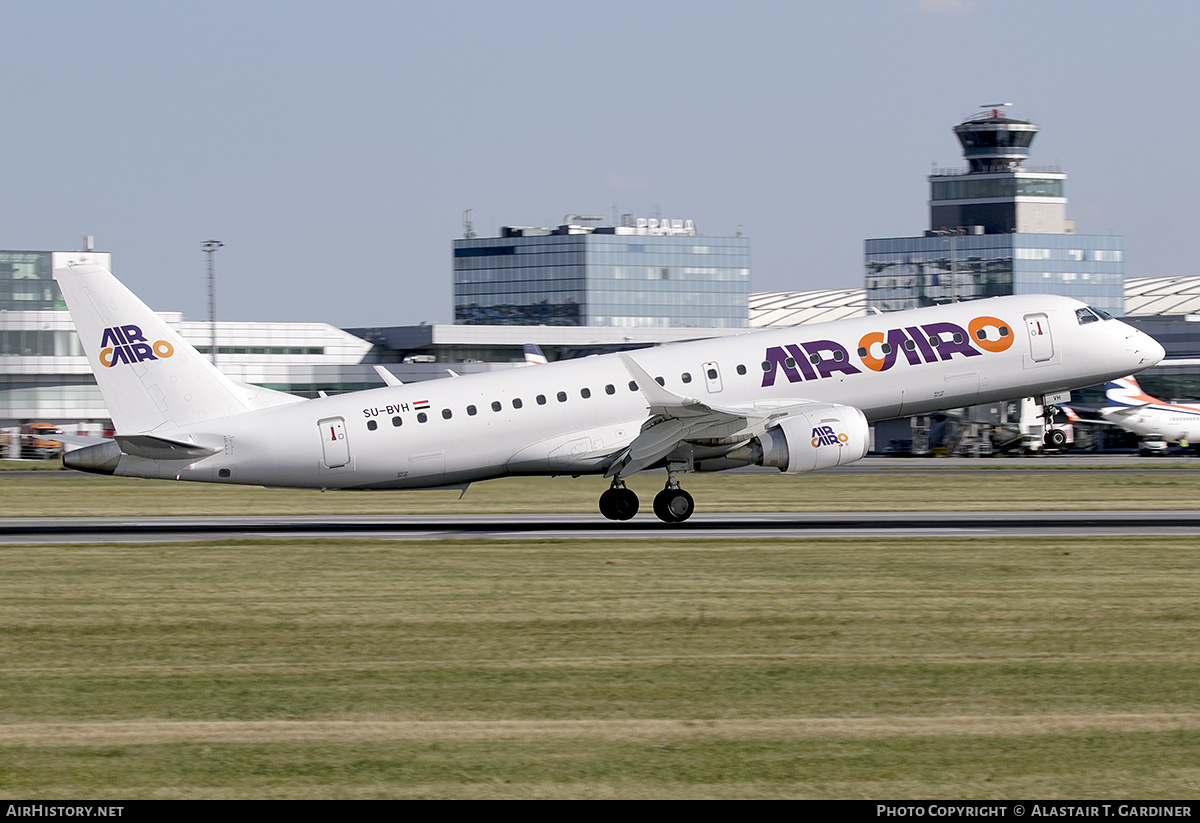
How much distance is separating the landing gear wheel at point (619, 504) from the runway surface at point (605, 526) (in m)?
0.27

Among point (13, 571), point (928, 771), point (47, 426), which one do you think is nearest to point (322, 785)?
point (928, 771)

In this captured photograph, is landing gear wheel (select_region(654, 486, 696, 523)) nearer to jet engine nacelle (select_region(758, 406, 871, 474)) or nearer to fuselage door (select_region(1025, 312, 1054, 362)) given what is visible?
jet engine nacelle (select_region(758, 406, 871, 474))

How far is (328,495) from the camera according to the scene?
52562 mm

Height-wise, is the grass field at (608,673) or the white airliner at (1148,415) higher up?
the grass field at (608,673)

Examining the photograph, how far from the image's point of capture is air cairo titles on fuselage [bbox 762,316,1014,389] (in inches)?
1436

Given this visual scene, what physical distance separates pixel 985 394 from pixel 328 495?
26.0 m

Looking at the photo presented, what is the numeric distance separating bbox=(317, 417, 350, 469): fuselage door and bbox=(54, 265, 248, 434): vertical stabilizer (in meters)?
2.54

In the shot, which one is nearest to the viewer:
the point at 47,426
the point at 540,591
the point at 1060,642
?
the point at 1060,642

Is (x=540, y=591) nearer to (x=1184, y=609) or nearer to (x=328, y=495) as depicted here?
(x=1184, y=609)

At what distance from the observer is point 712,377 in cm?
3631

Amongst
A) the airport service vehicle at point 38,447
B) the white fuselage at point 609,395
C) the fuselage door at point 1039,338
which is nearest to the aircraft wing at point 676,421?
the white fuselage at point 609,395

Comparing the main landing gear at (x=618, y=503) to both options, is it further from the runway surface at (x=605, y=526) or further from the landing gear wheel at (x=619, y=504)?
the runway surface at (x=605, y=526)

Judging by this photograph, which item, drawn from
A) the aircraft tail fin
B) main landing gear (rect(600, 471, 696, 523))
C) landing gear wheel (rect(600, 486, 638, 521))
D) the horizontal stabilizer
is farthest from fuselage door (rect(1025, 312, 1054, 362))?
the aircraft tail fin

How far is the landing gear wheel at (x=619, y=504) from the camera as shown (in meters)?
37.2
